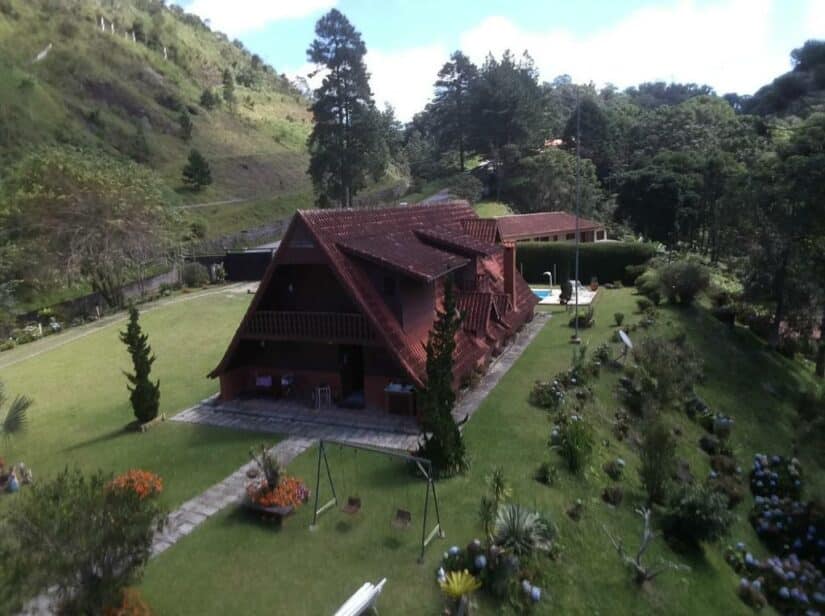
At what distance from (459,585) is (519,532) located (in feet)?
6.54

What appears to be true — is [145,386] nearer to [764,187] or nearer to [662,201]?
[764,187]

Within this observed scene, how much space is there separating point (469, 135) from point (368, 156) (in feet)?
70.8

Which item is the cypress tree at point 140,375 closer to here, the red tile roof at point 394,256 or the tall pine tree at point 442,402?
the red tile roof at point 394,256

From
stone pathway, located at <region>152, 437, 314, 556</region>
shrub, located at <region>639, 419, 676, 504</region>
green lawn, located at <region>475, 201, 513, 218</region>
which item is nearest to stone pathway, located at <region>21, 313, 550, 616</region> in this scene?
stone pathway, located at <region>152, 437, 314, 556</region>

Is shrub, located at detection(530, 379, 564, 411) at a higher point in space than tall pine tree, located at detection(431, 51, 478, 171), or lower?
lower

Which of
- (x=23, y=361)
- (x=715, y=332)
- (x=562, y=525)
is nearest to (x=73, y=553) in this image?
(x=562, y=525)

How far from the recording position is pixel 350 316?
60.5ft

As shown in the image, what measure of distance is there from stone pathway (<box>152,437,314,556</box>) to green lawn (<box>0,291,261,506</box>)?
1.25 feet

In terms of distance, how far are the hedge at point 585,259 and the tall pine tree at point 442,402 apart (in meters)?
30.9

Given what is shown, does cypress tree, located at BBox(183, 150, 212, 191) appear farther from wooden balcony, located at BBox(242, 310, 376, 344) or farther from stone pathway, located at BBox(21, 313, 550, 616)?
wooden balcony, located at BBox(242, 310, 376, 344)

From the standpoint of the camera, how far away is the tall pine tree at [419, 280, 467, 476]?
14.2m

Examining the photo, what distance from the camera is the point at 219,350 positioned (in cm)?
2812

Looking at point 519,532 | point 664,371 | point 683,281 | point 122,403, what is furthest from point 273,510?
point 683,281

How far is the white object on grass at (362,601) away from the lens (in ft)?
29.8
